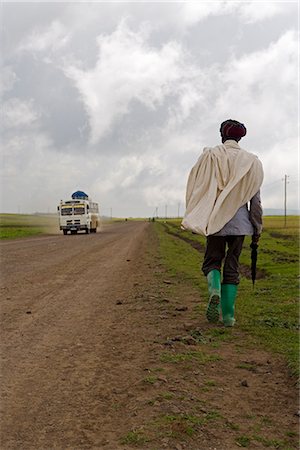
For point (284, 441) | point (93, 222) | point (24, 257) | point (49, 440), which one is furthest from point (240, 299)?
point (93, 222)

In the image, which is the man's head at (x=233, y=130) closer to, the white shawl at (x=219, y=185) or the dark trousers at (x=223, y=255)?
the white shawl at (x=219, y=185)

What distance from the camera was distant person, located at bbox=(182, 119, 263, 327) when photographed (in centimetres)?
569

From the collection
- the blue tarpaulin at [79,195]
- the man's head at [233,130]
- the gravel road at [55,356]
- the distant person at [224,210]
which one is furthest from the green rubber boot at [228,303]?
the blue tarpaulin at [79,195]

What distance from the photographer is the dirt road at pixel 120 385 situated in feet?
9.96

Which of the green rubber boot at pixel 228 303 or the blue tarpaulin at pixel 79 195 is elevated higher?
the blue tarpaulin at pixel 79 195

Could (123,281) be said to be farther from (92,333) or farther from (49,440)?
(49,440)

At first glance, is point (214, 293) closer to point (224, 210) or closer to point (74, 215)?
point (224, 210)

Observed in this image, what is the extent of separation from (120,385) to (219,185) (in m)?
2.87

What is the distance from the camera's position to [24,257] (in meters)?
16.4

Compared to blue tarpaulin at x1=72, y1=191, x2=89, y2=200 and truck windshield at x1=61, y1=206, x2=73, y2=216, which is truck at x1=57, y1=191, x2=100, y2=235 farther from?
blue tarpaulin at x1=72, y1=191, x2=89, y2=200

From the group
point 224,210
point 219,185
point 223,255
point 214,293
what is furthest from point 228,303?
point 219,185

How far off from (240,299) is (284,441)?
4692 millimetres

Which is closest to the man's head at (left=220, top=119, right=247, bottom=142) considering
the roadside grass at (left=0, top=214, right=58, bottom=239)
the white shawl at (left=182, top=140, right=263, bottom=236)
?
the white shawl at (left=182, top=140, right=263, bottom=236)

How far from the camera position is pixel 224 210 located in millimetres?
5703
